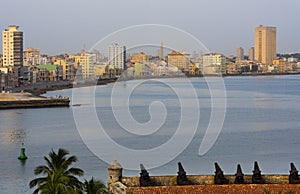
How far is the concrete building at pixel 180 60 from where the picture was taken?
73.0 meters

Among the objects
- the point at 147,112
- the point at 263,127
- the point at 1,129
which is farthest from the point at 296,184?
the point at 147,112

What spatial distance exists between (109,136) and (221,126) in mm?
4313

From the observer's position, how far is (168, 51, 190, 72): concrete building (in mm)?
73000

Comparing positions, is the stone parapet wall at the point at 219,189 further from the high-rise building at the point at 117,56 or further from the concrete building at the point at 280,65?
the concrete building at the point at 280,65

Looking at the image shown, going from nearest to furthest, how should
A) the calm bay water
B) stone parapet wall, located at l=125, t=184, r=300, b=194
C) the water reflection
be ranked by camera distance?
stone parapet wall, located at l=125, t=184, r=300, b=194, the calm bay water, the water reflection

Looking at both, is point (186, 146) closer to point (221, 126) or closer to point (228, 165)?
point (228, 165)

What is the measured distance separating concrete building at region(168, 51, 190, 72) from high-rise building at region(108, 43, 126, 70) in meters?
6.12

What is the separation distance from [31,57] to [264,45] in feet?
184

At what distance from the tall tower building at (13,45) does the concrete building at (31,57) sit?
13.5 meters

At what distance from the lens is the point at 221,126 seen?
1938 centimetres

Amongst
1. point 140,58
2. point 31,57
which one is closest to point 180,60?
point 140,58

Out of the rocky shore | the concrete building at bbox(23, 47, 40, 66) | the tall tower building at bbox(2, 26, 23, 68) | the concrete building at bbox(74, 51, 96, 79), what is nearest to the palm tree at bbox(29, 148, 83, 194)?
the rocky shore

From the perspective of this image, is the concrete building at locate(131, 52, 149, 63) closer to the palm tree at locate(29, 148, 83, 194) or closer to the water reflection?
the water reflection

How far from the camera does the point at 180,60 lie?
76.9 meters
